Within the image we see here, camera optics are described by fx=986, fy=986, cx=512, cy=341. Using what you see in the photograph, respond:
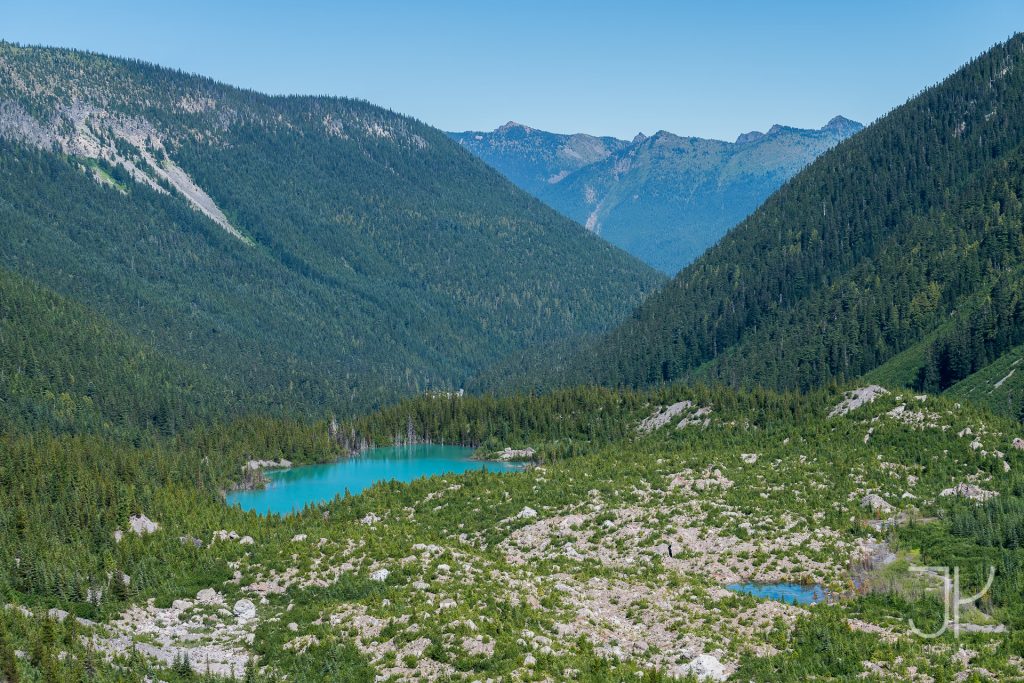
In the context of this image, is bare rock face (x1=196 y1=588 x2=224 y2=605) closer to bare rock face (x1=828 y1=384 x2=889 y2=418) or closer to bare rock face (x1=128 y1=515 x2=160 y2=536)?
bare rock face (x1=128 y1=515 x2=160 y2=536)

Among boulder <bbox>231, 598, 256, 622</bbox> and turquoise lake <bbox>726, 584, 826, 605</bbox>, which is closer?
boulder <bbox>231, 598, 256, 622</bbox>

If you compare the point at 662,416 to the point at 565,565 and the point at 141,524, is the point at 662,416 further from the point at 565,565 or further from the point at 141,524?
the point at 141,524

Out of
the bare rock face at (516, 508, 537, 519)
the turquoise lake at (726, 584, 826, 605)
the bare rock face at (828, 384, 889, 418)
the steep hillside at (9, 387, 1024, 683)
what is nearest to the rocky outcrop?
the steep hillside at (9, 387, 1024, 683)

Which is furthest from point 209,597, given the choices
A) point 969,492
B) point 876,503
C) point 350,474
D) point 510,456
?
point 510,456

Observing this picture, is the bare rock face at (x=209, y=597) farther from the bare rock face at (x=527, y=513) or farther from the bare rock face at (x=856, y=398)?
the bare rock face at (x=856, y=398)

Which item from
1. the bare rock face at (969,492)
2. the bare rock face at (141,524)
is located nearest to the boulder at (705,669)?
the bare rock face at (969,492)

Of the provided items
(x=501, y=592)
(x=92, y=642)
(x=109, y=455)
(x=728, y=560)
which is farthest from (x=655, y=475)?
(x=109, y=455)
